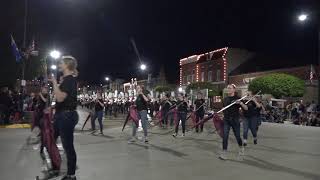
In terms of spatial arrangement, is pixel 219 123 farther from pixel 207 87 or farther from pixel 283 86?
pixel 207 87

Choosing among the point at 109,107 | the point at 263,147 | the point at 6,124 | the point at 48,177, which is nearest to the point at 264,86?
the point at 109,107

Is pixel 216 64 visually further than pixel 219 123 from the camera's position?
Yes

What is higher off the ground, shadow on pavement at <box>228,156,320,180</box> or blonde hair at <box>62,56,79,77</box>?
blonde hair at <box>62,56,79,77</box>

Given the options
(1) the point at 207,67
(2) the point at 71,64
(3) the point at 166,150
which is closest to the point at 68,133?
(2) the point at 71,64

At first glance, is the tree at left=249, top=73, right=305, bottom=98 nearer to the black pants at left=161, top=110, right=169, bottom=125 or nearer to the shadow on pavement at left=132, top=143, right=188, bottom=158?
the black pants at left=161, top=110, right=169, bottom=125

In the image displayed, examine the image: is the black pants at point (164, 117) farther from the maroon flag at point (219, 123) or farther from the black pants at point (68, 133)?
the black pants at point (68, 133)

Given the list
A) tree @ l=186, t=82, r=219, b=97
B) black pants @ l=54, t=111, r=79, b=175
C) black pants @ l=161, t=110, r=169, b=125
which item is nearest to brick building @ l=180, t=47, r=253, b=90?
tree @ l=186, t=82, r=219, b=97

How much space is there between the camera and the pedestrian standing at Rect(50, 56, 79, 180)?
7391 mm

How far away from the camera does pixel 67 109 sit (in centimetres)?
747

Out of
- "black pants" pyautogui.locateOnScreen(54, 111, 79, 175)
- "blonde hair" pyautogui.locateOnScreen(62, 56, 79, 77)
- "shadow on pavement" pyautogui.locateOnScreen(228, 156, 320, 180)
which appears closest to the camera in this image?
"black pants" pyautogui.locateOnScreen(54, 111, 79, 175)

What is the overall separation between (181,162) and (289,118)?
82.6ft

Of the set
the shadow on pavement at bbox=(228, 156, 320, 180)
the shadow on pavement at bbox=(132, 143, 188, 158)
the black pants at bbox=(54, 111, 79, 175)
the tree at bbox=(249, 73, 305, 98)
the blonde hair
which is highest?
the tree at bbox=(249, 73, 305, 98)

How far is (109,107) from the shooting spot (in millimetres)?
50250

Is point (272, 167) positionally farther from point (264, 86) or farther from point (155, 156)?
point (264, 86)
